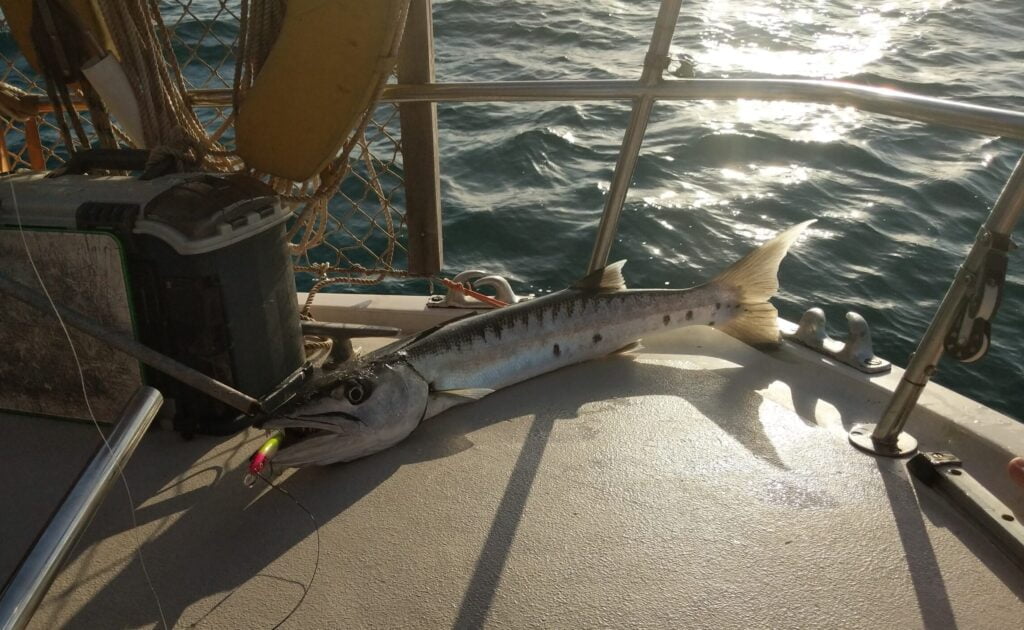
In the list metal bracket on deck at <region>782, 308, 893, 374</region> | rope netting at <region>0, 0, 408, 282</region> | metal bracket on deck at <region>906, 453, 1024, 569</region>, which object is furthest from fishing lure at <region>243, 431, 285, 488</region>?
metal bracket on deck at <region>782, 308, 893, 374</region>

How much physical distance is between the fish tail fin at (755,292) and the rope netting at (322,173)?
153 centimetres

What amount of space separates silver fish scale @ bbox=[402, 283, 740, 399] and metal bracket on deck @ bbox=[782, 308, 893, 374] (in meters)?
0.33

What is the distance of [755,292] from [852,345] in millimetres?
405

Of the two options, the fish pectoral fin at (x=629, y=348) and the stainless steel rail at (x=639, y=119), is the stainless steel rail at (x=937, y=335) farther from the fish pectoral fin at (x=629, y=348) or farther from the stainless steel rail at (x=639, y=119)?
the stainless steel rail at (x=639, y=119)

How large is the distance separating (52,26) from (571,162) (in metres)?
5.57

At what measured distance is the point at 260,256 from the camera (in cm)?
229

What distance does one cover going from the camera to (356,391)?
2.21m

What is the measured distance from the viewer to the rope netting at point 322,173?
2928 millimetres

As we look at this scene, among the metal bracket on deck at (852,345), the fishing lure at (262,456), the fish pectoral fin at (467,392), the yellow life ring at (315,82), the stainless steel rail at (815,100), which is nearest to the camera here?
the stainless steel rail at (815,100)

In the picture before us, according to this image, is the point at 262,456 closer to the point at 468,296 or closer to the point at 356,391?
the point at 356,391

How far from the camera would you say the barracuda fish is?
7.20ft

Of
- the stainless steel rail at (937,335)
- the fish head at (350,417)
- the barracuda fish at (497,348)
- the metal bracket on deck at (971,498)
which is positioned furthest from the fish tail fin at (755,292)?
the fish head at (350,417)

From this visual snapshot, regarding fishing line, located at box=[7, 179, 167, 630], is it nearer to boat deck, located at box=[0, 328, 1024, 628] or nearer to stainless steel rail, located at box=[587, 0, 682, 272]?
boat deck, located at box=[0, 328, 1024, 628]

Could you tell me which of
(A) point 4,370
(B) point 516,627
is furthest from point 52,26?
(B) point 516,627
